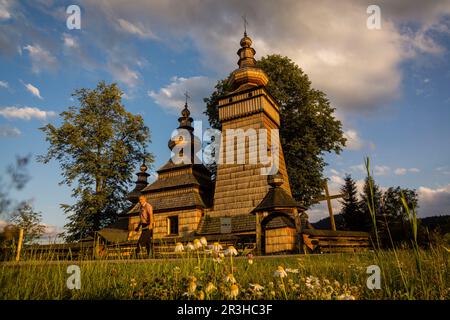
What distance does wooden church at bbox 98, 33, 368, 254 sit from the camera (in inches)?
610

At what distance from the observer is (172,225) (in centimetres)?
2258

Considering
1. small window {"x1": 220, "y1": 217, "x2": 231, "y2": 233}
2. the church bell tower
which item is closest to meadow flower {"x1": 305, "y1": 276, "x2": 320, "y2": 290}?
the church bell tower

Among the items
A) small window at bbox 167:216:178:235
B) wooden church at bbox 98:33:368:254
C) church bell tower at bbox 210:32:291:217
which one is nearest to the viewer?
wooden church at bbox 98:33:368:254

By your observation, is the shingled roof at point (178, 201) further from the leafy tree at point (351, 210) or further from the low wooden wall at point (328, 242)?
the leafy tree at point (351, 210)

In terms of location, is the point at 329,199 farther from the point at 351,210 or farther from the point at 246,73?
the point at 351,210

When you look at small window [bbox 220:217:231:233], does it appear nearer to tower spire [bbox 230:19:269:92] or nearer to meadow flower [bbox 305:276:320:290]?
tower spire [bbox 230:19:269:92]

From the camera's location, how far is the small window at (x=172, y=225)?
2227 cm

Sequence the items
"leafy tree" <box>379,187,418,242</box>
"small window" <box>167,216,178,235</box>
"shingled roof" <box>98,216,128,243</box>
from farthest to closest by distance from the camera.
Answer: "small window" <box>167,216,178,235</box>, "shingled roof" <box>98,216,128,243</box>, "leafy tree" <box>379,187,418,242</box>

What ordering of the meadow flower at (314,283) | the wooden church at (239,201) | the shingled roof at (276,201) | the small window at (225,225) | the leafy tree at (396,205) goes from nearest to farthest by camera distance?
the leafy tree at (396,205)
the meadow flower at (314,283)
the shingled roof at (276,201)
the wooden church at (239,201)
the small window at (225,225)

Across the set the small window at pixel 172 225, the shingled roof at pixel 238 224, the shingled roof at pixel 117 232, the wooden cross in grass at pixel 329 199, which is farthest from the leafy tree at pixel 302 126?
the shingled roof at pixel 117 232

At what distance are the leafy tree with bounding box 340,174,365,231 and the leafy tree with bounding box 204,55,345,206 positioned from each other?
1568 centimetres

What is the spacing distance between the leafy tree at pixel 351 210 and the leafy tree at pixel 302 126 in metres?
15.7

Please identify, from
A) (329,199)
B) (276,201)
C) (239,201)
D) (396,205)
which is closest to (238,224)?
(239,201)
